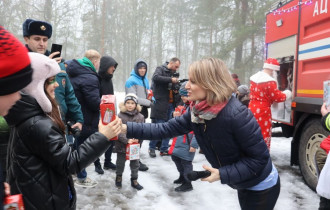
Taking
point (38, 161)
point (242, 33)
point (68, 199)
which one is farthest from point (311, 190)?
point (242, 33)

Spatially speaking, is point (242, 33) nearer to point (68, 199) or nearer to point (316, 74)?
point (316, 74)

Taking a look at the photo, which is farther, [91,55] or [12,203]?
[91,55]

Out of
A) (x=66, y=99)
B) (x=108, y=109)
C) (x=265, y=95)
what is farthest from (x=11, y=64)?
(x=265, y=95)

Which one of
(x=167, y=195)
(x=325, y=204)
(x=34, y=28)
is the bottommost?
(x=167, y=195)

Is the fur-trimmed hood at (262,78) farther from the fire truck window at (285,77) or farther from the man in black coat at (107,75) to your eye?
the man in black coat at (107,75)

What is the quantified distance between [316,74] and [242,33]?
13.0m

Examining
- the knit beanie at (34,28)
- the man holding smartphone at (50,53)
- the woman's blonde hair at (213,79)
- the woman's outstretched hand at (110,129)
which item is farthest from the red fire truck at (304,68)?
the knit beanie at (34,28)

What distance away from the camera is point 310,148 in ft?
13.4

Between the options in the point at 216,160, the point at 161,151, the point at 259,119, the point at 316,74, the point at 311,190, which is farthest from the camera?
the point at 161,151

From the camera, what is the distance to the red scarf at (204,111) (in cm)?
185

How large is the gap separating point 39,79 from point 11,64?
80 centimetres

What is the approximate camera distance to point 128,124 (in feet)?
7.60

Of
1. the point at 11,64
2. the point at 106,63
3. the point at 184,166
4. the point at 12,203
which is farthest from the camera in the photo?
the point at 106,63

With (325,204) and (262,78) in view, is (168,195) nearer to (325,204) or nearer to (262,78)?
(325,204)
